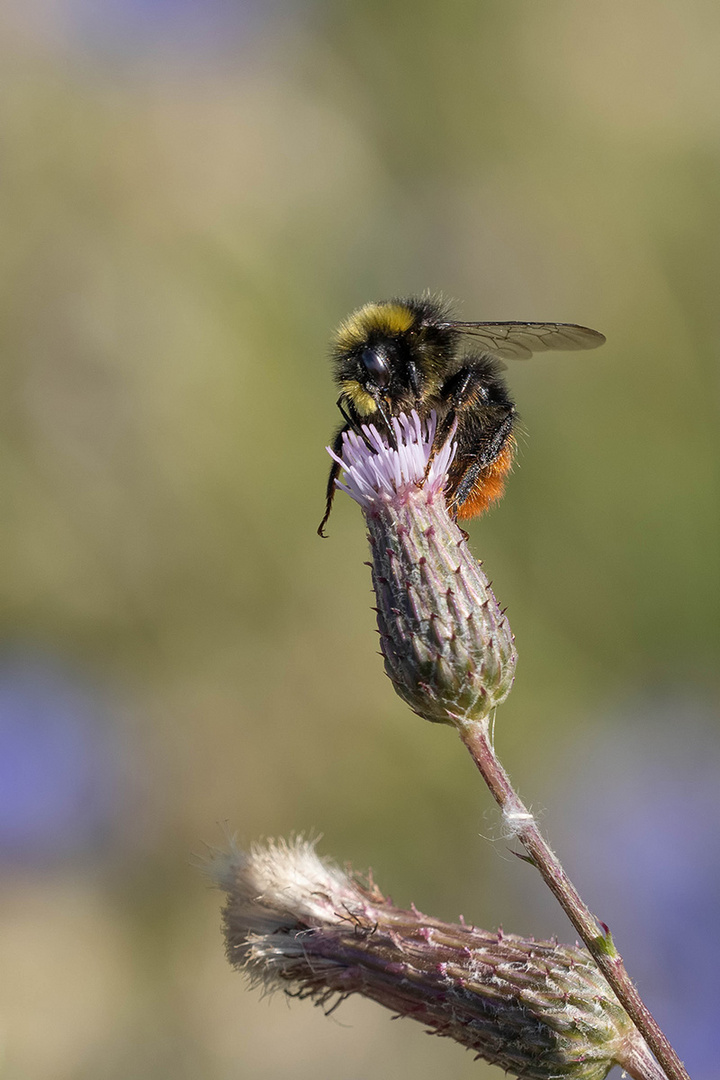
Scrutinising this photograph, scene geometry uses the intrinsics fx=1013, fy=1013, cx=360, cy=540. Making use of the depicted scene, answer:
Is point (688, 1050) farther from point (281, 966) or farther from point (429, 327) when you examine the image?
point (429, 327)

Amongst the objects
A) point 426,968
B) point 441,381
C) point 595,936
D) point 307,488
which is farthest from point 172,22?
point 595,936

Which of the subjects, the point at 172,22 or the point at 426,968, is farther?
the point at 172,22

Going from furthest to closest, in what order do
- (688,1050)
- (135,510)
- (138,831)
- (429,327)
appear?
(135,510), (138,831), (688,1050), (429,327)

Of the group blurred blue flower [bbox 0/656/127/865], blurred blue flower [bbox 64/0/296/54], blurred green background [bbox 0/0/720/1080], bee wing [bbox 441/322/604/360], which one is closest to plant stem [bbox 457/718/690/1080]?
bee wing [bbox 441/322/604/360]

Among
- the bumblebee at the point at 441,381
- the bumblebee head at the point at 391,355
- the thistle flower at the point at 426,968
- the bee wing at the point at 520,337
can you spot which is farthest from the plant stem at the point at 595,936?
the bee wing at the point at 520,337

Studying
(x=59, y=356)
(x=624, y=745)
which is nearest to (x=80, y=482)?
(x=59, y=356)

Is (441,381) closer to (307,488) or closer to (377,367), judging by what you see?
(377,367)

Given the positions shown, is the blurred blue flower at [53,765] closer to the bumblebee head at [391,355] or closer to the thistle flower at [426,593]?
the bumblebee head at [391,355]
